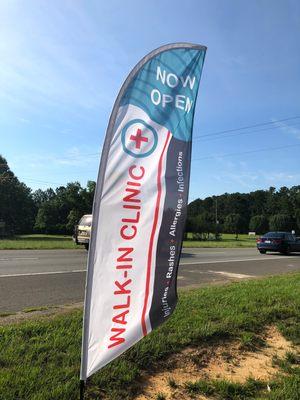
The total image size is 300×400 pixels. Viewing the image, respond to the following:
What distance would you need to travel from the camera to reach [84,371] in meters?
2.83

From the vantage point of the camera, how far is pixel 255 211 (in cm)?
14438

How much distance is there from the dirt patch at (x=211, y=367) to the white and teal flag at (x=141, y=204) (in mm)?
879

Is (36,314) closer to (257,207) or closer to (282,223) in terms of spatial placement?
(282,223)

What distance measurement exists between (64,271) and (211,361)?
825 cm

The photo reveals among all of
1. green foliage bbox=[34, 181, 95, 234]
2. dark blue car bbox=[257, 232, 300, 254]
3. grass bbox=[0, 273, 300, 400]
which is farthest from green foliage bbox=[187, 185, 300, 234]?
grass bbox=[0, 273, 300, 400]

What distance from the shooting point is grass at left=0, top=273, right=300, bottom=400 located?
3.49 metres

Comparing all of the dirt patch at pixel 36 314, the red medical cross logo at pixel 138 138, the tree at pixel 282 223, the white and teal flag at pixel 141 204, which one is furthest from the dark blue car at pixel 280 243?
the tree at pixel 282 223

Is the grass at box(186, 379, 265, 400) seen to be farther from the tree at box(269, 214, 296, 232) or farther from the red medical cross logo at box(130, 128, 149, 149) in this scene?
the tree at box(269, 214, 296, 232)

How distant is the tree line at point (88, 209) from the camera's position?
59656 millimetres

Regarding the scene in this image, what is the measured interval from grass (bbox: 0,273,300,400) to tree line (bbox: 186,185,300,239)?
8307 cm

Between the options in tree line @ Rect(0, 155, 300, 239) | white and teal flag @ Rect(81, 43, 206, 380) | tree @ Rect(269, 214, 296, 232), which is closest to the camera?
white and teal flag @ Rect(81, 43, 206, 380)

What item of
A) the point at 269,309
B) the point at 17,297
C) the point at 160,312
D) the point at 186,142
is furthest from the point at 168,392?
the point at 17,297

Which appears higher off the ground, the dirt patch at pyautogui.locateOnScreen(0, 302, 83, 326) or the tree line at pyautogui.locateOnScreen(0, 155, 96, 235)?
the tree line at pyautogui.locateOnScreen(0, 155, 96, 235)

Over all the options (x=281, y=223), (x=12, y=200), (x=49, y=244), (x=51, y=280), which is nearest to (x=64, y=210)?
(x=12, y=200)
